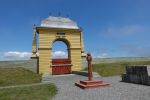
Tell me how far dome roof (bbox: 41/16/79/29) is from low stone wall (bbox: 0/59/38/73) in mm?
4611

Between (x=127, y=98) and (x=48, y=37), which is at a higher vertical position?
(x=48, y=37)

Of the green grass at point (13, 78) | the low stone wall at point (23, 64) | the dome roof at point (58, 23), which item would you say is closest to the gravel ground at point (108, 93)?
the green grass at point (13, 78)

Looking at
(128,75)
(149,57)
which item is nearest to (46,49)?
(128,75)

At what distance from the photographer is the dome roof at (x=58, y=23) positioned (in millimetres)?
23922

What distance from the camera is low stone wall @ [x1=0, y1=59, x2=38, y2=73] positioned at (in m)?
21.9

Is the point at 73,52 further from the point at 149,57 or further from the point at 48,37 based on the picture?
the point at 149,57

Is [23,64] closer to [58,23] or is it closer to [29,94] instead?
[58,23]

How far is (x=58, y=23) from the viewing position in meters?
24.3

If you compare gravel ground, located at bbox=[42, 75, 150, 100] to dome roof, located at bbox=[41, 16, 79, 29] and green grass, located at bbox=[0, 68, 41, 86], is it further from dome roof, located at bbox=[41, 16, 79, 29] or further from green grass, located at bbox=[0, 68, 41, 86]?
dome roof, located at bbox=[41, 16, 79, 29]

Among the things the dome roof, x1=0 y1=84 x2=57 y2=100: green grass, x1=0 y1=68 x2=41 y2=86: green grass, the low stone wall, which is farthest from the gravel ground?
the dome roof

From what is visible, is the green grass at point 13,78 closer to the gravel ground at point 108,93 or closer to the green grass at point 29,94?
the green grass at point 29,94

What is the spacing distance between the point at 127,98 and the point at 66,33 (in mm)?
17258

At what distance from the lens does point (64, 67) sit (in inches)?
933

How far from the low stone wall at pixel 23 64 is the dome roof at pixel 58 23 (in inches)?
182
